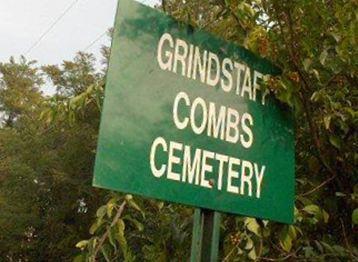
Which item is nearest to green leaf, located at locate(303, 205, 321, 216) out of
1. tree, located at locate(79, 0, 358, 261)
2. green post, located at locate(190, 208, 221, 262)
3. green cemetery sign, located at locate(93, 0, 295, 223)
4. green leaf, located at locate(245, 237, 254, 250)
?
tree, located at locate(79, 0, 358, 261)

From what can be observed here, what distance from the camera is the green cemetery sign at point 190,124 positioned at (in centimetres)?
160

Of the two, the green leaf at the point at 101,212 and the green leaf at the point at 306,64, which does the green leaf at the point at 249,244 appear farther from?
the green leaf at the point at 306,64

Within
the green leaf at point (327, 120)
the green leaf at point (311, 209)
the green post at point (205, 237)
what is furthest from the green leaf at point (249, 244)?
the green leaf at point (327, 120)

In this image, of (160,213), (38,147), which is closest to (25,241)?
(38,147)

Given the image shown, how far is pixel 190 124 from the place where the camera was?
1.77m

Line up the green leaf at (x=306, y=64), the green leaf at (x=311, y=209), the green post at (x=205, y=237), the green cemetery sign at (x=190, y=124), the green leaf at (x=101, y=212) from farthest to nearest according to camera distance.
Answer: the green leaf at (x=306, y=64) → the green leaf at (x=311, y=209) → the green leaf at (x=101, y=212) → the green post at (x=205, y=237) → the green cemetery sign at (x=190, y=124)

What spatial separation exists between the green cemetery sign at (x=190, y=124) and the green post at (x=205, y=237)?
0.05 meters

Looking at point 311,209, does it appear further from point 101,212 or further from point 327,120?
point 101,212

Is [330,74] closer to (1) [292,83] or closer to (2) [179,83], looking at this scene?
(1) [292,83]

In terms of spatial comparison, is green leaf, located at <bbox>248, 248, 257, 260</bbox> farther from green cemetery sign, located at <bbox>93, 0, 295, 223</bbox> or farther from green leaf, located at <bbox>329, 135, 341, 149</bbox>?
green leaf, located at <bbox>329, 135, 341, 149</bbox>

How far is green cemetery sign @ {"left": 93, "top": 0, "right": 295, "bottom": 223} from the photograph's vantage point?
5.26 feet

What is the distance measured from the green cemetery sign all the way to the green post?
0.05m

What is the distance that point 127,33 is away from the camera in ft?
5.50

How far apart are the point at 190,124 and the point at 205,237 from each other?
339 millimetres
